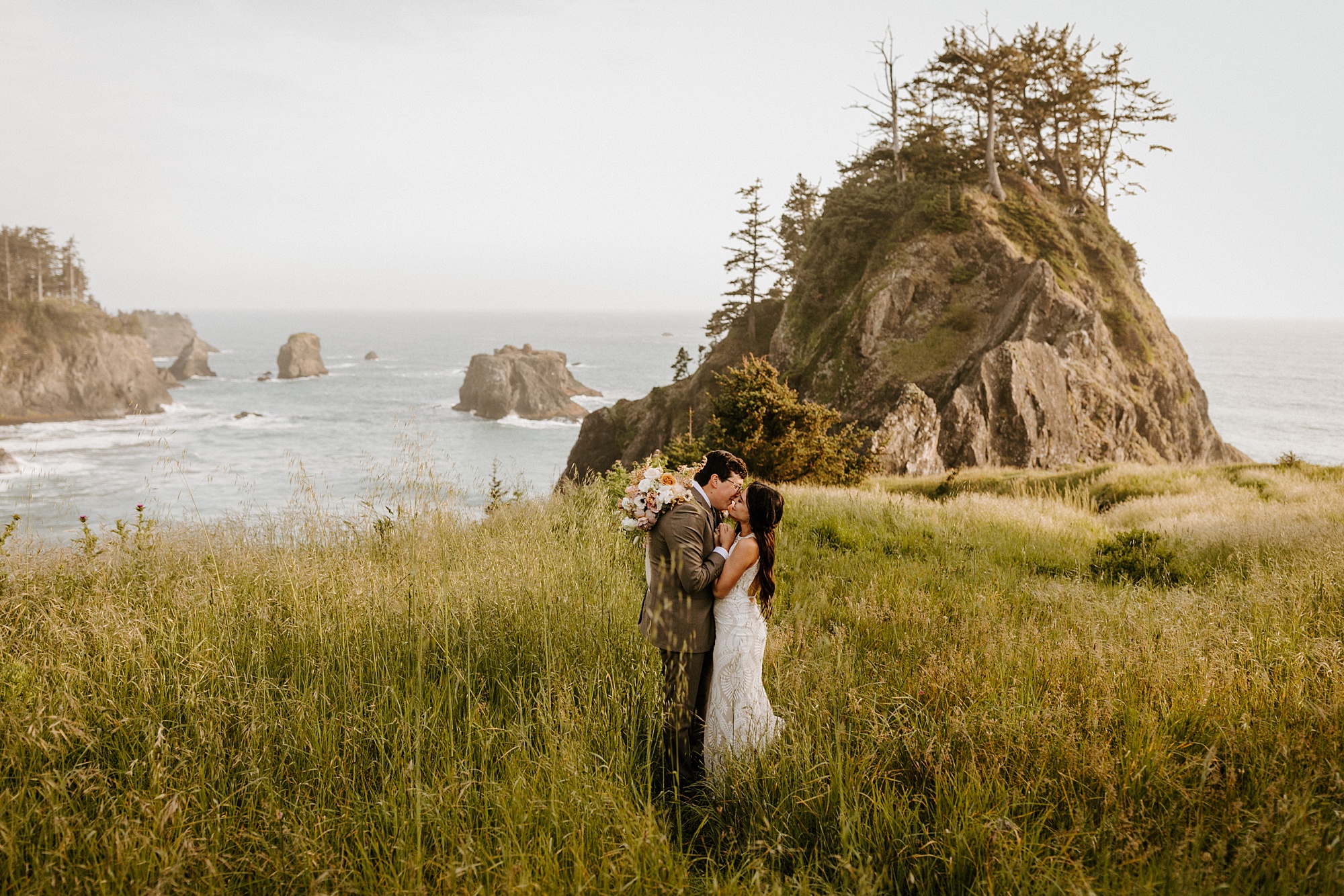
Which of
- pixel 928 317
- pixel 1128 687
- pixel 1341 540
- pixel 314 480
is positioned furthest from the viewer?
pixel 928 317

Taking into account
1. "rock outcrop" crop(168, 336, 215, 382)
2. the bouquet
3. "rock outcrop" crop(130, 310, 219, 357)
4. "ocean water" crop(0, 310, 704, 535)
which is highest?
"rock outcrop" crop(130, 310, 219, 357)

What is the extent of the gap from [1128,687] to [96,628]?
6.53 metres

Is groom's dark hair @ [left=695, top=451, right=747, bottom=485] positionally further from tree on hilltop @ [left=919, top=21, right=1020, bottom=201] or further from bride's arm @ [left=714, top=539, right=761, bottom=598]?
tree on hilltop @ [left=919, top=21, right=1020, bottom=201]

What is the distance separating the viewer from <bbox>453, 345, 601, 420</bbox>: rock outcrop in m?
89.5

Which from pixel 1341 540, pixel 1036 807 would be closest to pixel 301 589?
pixel 1036 807

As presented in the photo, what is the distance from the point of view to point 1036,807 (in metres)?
3.29

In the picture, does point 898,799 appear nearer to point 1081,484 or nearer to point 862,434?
point 1081,484

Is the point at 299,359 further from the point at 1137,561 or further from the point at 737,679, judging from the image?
the point at 737,679

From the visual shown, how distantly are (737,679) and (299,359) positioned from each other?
143 meters

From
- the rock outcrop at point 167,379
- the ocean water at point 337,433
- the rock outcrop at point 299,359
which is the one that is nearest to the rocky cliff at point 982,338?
the ocean water at point 337,433

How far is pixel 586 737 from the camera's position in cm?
371

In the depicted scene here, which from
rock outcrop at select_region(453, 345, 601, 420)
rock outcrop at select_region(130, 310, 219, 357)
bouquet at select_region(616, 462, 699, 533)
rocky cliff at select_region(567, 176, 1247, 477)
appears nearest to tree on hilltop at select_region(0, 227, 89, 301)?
rock outcrop at select_region(453, 345, 601, 420)

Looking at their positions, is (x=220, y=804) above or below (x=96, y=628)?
below

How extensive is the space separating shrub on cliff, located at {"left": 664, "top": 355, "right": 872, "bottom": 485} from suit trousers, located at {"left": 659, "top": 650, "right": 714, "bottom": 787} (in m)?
12.6
